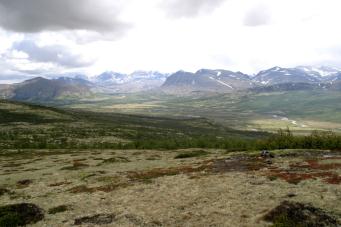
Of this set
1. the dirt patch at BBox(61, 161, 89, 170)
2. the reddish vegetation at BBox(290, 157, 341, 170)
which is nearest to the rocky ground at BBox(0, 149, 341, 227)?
the reddish vegetation at BBox(290, 157, 341, 170)

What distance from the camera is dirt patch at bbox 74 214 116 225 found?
3295 cm

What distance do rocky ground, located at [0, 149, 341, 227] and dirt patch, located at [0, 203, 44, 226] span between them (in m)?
0.08

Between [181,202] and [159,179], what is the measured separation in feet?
40.0

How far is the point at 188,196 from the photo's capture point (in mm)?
39344

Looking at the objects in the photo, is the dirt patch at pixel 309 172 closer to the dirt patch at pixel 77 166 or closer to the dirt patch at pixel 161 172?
the dirt patch at pixel 161 172

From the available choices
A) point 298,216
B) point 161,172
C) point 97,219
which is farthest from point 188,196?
point 161,172

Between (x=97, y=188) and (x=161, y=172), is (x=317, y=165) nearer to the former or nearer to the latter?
(x=161, y=172)

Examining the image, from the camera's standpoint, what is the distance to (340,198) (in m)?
34.4

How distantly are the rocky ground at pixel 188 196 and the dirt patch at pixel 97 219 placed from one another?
0.27ft

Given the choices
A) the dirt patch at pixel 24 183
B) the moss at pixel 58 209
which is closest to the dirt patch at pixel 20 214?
the moss at pixel 58 209

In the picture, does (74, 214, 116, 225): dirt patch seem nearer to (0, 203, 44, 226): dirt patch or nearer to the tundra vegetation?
the tundra vegetation

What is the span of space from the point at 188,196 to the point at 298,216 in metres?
11.8

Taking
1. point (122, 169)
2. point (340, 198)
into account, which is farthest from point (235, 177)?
point (122, 169)

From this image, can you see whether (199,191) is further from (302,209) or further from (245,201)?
(302,209)
